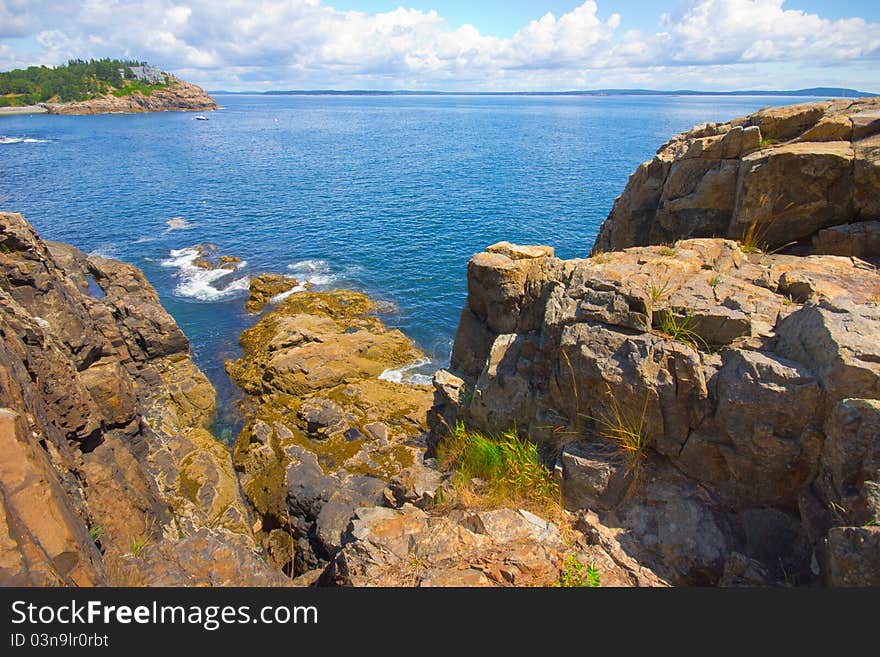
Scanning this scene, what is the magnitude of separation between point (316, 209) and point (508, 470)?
205 feet

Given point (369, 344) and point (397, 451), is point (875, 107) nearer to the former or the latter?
point (397, 451)

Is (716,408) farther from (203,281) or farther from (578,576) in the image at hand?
(203,281)

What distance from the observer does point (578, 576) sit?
7.48 m

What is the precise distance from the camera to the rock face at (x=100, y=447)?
22.9ft

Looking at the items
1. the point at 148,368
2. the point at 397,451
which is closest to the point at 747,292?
the point at 397,451

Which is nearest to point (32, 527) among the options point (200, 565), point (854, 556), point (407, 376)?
point (200, 565)

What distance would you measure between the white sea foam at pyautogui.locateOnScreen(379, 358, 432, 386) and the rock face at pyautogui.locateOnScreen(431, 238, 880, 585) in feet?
52.2

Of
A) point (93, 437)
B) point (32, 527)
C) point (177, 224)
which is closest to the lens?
point (32, 527)

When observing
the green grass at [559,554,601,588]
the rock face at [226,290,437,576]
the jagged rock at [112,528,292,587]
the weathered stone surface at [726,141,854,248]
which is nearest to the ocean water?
the rock face at [226,290,437,576]

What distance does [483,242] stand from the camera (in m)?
51.0

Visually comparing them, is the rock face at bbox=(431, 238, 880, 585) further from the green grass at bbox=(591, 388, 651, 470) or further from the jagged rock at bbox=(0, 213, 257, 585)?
the jagged rock at bbox=(0, 213, 257, 585)

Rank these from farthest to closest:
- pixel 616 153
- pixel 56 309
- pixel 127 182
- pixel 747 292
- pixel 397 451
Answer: pixel 616 153, pixel 127 182, pixel 397 451, pixel 56 309, pixel 747 292

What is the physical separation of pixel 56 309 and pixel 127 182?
Answer: 253ft

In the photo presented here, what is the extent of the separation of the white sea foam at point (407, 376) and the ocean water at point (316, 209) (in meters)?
0.17
